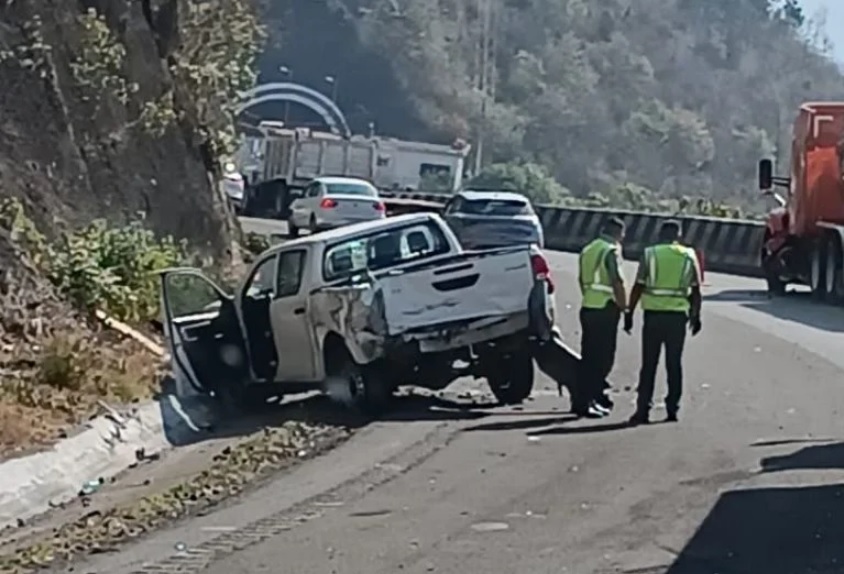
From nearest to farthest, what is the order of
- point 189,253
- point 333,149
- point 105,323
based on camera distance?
1. point 105,323
2. point 189,253
3. point 333,149

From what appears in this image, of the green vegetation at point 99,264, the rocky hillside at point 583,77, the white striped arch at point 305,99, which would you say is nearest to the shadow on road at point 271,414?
the green vegetation at point 99,264

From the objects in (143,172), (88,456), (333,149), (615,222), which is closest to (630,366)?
(615,222)

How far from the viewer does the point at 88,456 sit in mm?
15359

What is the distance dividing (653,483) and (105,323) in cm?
889

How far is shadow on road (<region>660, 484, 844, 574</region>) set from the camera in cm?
998

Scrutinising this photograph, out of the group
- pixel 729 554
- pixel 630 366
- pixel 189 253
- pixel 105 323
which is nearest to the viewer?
pixel 729 554

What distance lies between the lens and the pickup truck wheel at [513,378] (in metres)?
18.2

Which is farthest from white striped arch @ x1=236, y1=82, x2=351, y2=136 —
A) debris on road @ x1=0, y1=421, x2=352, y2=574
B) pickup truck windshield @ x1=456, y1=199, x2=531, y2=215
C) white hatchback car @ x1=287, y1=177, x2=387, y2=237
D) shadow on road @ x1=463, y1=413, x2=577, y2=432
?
debris on road @ x1=0, y1=421, x2=352, y2=574

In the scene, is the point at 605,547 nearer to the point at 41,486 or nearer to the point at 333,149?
the point at 41,486

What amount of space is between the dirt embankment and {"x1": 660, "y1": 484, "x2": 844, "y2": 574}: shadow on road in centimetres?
585

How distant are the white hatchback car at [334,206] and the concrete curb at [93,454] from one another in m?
25.7

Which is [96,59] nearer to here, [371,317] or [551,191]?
[371,317]

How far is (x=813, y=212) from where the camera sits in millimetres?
34562

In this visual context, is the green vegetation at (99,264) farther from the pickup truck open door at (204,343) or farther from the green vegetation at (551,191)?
the green vegetation at (551,191)
